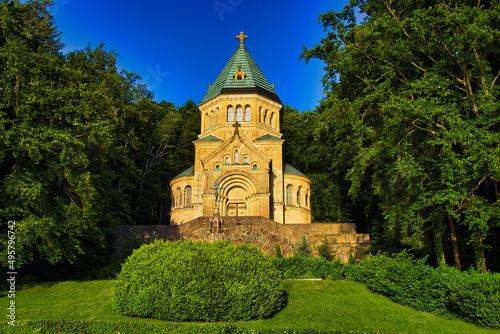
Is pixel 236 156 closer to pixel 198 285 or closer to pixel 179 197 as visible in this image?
pixel 179 197

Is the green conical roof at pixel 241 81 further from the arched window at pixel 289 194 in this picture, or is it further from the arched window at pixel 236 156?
the arched window at pixel 289 194

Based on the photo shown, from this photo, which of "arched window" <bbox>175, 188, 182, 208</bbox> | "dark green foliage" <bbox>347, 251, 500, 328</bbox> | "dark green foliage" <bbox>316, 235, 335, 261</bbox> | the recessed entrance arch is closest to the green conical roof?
"arched window" <bbox>175, 188, 182, 208</bbox>

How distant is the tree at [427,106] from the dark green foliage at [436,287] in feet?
7.30

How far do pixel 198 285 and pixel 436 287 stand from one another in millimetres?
8111

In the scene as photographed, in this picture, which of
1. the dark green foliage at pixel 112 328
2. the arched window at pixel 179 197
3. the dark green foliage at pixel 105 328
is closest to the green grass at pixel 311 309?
the dark green foliage at pixel 112 328

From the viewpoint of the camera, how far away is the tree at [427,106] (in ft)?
54.0

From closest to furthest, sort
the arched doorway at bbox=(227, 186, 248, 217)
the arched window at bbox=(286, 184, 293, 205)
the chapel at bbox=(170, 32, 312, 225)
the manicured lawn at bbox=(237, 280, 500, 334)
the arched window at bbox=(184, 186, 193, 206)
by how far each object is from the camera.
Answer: the manicured lawn at bbox=(237, 280, 500, 334) → the chapel at bbox=(170, 32, 312, 225) → the arched doorway at bbox=(227, 186, 248, 217) → the arched window at bbox=(286, 184, 293, 205) → the arched window at bbox=(184, 186, 193, 206)

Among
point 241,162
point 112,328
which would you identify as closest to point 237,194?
point 241,162

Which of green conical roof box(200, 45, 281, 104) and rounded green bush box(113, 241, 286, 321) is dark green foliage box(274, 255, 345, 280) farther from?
green conical roof box(200, 45, 281, 104)

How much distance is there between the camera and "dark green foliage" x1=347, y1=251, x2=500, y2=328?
1328 centimetres

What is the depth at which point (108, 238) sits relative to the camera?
24.2 m

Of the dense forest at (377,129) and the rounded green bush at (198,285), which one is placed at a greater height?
the dense forest at (377,129)

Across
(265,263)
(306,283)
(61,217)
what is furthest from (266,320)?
(61,217)

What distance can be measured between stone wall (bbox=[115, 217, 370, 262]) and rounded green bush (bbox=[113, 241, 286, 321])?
10378mm
